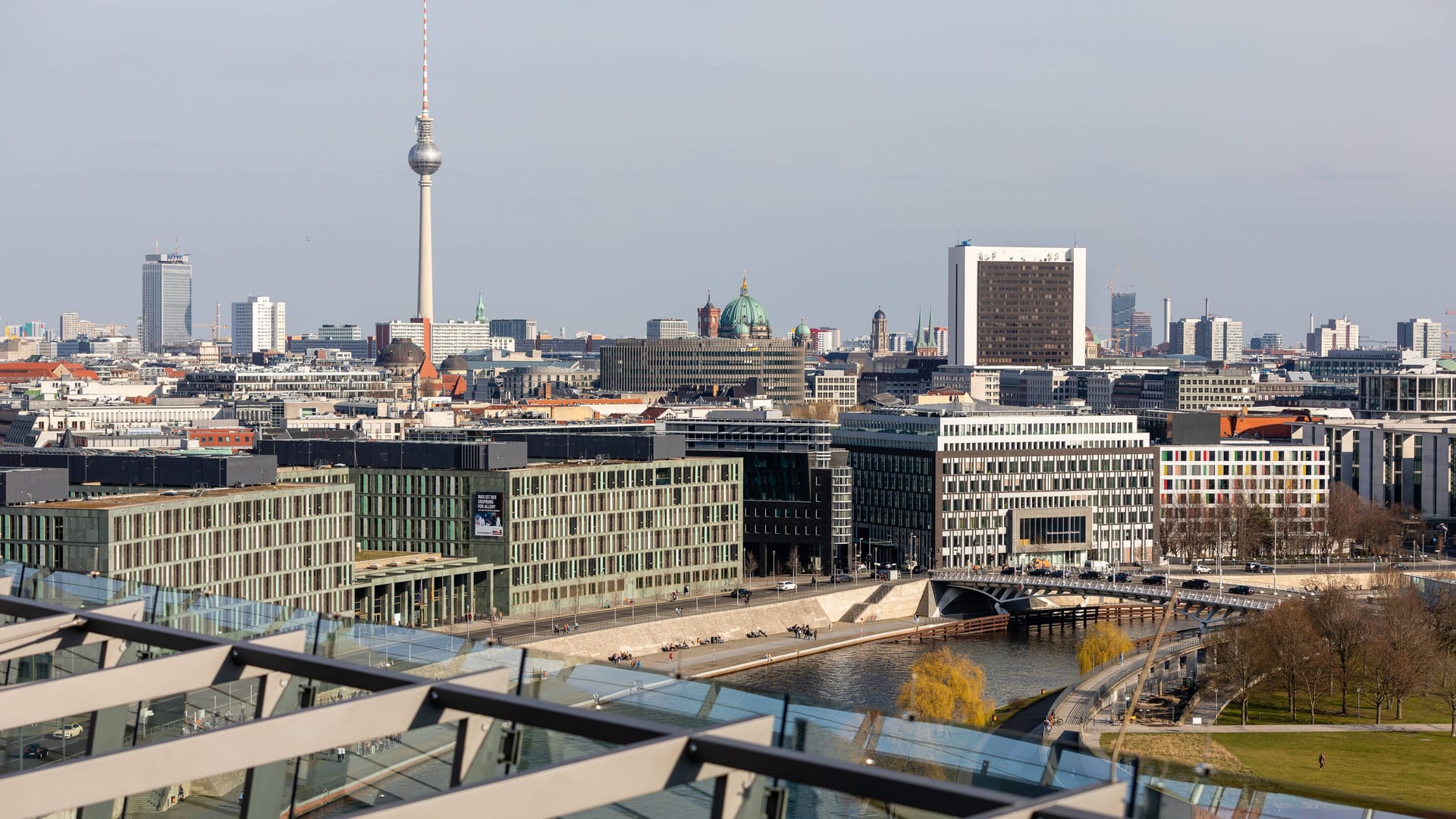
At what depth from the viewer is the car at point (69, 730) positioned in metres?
11.0

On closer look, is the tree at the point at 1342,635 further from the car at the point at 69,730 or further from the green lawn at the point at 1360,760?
the car at the point at 69,730

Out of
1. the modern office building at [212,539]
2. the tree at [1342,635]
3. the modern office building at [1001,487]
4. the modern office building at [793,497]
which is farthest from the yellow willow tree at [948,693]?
the modern office building at [1001,487]

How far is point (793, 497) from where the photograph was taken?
105 m

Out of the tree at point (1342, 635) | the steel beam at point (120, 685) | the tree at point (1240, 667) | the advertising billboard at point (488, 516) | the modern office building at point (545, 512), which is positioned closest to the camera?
the steel beam at point (120, 685)

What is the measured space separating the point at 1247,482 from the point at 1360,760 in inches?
2828

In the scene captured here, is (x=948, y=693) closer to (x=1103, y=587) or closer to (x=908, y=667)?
(x=908, y=667)

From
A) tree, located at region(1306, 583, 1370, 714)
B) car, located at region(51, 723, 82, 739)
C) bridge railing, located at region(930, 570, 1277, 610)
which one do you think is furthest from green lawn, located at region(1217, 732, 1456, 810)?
car, located at region(51, 723, 82, 739)

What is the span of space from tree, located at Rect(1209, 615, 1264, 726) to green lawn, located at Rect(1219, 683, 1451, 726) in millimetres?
453

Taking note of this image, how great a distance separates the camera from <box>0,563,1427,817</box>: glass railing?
27.6ft

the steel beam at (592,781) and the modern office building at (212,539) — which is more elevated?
the steel beam at (592,781)

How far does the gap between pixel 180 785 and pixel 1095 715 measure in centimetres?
5643

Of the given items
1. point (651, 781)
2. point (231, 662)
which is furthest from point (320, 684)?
point (651, 781)

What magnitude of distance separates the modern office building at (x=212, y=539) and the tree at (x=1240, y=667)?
31.9m

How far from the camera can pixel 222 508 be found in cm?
6988
